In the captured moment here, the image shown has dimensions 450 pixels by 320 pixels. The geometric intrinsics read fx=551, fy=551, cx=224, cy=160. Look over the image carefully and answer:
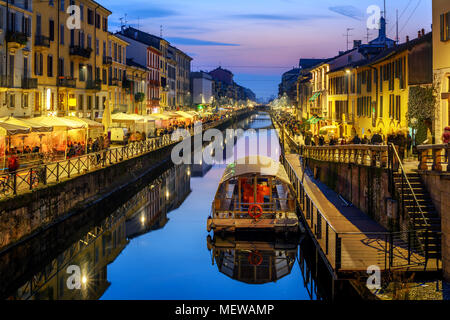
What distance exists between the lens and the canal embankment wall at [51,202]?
18234 mm

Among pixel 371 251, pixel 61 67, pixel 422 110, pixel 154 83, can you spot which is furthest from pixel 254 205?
pixel 154 83

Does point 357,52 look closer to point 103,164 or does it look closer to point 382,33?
point 382,33

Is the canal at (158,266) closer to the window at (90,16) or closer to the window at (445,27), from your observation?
the window at (445,27)

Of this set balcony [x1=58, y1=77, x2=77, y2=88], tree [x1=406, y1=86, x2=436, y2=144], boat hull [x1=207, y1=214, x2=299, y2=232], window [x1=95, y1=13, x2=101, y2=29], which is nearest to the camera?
boat hull [x1=207, y1=214, x2=299, y2=232]

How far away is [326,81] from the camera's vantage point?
67.6m

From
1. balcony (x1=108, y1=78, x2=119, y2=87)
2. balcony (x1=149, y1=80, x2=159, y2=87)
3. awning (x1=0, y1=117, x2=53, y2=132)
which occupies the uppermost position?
balcony (x1=149, y1=80, x2=159, y2=87)

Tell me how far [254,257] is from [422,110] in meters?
12.0

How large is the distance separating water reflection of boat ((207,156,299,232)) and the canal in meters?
0.56

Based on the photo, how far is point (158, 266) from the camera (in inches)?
803

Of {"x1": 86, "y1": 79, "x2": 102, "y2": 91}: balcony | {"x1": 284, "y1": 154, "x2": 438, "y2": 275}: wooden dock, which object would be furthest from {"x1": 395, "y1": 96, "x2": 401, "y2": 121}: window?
{"x1": 86, "y1": 79, "x2": 102, "y2": 91}: balcony

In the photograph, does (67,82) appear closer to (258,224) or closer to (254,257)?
(258,224)

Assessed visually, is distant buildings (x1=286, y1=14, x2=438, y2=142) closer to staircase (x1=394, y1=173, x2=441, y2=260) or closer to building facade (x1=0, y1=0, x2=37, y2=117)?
staircase (x1=394, y1=173, x2=441, y2=260)

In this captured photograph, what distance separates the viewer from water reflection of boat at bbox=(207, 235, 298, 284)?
18.9 metres

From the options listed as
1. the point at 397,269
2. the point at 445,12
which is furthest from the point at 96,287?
the point at 445,12
